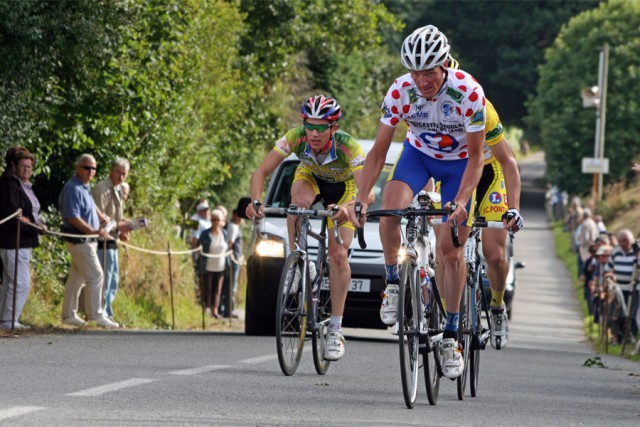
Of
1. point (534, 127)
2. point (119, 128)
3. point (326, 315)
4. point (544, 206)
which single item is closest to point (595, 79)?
point (544, 206)

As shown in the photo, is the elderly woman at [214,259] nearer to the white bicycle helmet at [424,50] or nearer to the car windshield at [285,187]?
the car windshield at [285,187]

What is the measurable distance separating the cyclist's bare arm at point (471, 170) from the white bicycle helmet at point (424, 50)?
577mm

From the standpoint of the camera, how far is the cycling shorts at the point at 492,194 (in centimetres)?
1074

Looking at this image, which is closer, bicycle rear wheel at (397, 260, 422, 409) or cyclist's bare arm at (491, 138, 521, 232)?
bicycle rear wheel at (397, 260, 422, 409)

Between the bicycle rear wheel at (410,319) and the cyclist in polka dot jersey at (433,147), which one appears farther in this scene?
the cyclist in polka dot jersey at (433,147)

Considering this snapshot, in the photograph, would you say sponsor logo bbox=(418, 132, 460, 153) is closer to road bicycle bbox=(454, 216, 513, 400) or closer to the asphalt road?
road bicycle bbox=(454, 216, 513, 400)

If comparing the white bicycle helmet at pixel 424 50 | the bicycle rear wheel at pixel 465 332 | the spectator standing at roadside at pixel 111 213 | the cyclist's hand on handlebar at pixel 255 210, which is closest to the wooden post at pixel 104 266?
the spectator standing at roadside at pixel 111 213

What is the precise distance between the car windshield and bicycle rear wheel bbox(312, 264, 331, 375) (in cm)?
459

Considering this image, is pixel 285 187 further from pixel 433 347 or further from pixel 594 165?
pixel 594 165

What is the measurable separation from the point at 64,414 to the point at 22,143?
9101 mm

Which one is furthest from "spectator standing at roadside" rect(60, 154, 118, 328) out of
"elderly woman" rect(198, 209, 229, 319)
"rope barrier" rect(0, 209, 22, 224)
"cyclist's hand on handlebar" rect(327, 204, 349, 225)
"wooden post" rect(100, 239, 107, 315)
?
"cyclist's hand on handlebar" rect(327, 204, 349, 225)

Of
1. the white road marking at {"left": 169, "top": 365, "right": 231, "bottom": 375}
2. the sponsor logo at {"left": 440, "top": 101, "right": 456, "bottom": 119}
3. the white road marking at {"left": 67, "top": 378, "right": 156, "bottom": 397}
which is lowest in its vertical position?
the white road marking at {"left": 169, "top": 365, "right": 231, "bottom": 375}

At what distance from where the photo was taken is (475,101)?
9633 mm

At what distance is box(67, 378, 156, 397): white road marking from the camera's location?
915cm
